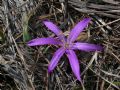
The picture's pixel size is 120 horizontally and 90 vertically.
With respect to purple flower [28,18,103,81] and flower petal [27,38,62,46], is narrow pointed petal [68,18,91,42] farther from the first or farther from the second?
flower petal [27,38,62,46]

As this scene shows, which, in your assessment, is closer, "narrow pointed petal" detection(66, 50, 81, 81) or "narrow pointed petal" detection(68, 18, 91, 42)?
"narrow pointed petal" detection(66, 50, 81, 81)

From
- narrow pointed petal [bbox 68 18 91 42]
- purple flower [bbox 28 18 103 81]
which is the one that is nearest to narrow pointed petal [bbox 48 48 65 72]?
purple flower [bbox 28 18 103 81]

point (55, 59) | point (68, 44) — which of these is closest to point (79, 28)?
point (68, 44)

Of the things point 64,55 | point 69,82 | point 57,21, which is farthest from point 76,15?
point 69,82

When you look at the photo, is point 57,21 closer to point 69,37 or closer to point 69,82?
point 69,37

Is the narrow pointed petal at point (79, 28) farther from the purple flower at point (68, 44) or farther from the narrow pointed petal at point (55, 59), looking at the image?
the narrow pointed petal at point (55, 59)

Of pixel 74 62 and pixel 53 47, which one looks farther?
pixel 53 47

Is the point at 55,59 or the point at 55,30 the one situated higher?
the point at 55,30

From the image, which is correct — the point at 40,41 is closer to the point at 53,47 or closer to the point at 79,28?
the point at 53,47

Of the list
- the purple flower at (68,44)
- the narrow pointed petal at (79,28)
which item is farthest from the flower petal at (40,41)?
the narrow pointed petal at (79,28)
